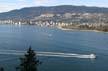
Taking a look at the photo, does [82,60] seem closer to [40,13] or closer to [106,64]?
[106,64]

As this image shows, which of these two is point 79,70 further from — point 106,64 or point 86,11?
point 86,11

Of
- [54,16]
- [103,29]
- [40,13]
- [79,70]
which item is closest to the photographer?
[79,70]

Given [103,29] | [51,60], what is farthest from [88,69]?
[103,29]

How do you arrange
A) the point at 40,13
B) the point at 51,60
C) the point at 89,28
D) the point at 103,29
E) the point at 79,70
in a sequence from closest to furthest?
the point at 79,70 < the point at 51,60 < the point at 103,29 < the point at 89,28 < the point at 40,13

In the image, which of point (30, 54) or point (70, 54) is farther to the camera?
point (70, 54)

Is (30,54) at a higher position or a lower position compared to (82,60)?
higher

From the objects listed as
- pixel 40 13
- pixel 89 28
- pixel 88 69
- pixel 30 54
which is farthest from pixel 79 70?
pixel 40 13
